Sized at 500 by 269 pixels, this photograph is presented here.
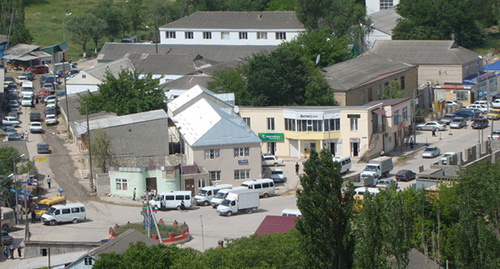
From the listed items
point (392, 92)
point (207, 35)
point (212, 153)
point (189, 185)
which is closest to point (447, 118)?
point (392, 92)

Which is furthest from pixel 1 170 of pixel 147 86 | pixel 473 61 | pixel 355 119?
pixel 473 61

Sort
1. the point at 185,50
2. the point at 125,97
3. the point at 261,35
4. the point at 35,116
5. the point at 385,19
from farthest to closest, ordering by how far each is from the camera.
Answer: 1. the point at 261,35
2. the point at 385,19
3. the point at 185,50
4. the point at 35,116
5. the point at 125,97

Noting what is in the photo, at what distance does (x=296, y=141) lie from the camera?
56812 mm

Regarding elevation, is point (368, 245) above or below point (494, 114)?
below

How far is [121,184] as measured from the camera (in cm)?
4872

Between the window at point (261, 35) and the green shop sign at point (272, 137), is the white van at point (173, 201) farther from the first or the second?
the window at point (261, 35)

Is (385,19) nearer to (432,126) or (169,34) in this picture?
(169,34)

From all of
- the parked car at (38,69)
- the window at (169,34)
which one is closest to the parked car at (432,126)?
the window at (169,34)

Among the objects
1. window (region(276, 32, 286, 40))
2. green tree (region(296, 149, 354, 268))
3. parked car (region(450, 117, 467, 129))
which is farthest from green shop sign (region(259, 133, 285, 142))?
window (region(276, 32, 286, 40))

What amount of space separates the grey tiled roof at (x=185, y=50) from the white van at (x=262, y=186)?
35.1 metres

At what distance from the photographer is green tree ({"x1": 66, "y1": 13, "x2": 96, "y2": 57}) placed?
9356cm

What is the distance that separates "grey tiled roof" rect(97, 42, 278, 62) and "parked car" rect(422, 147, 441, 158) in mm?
30625

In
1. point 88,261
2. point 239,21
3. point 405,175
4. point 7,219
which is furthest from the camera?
point 239,21

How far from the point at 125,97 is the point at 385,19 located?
1477 inches
